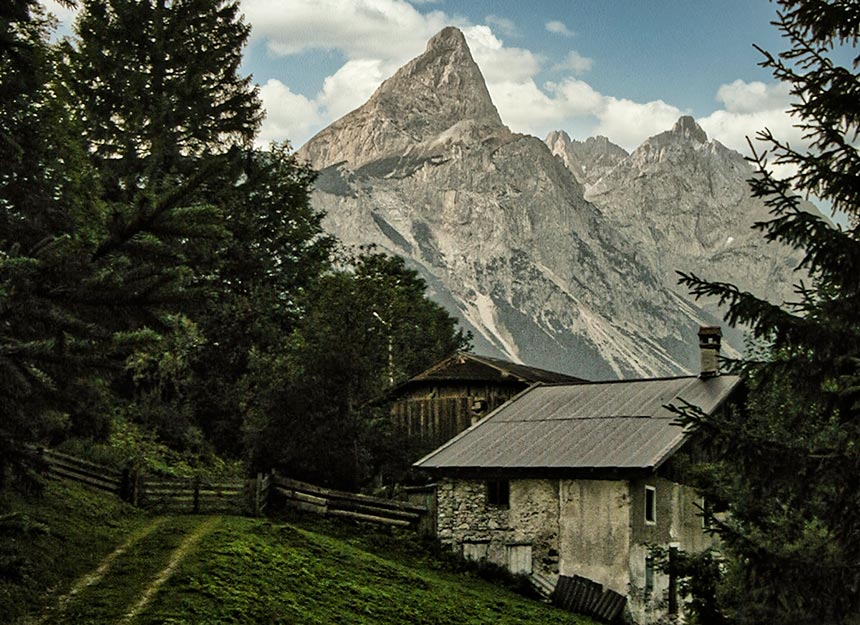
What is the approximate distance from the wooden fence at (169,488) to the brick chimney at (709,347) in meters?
16.4

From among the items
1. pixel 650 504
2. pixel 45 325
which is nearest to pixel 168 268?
pixel 45 325

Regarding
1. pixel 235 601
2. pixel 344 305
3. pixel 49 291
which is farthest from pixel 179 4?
pixel 49 291

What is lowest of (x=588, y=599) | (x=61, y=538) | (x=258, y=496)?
(x=588, y=599)

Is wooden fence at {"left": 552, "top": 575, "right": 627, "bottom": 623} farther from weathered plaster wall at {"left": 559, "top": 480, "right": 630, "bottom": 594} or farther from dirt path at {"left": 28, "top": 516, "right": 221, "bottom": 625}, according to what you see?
dirt path at {"left": 28, "top": 516, "right": 221, "bottom": 625}

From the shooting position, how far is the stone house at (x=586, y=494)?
94.2 ft

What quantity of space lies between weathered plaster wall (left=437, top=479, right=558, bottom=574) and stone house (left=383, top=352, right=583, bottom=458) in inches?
566

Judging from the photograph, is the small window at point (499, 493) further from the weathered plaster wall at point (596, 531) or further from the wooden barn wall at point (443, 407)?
the wooden barn wall at point (443, 407)

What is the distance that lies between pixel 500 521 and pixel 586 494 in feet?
10.5

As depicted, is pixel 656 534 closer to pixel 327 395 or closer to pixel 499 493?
pixel 499 493

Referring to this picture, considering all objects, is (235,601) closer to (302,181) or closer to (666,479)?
(666,479)

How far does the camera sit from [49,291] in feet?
21.0

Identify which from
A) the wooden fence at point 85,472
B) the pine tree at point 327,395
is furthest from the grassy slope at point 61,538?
the pine tree at point 327,395

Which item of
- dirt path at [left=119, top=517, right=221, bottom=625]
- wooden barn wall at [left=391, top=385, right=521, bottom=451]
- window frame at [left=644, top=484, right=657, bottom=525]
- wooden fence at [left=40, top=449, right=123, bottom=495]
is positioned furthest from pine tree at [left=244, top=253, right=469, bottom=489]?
window frame at [left=644, top=484, right=657, bottom=525]

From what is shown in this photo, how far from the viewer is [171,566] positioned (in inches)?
773
